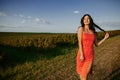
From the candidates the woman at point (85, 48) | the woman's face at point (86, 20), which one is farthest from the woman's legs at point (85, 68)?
the woman's face at point (86, 20)

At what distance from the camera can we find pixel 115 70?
11.0 metres

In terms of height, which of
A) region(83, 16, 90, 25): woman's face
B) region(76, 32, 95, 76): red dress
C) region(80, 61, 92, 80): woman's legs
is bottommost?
region(80, 61, 92, 80): woman's legs

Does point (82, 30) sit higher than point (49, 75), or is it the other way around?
point (82, 30)

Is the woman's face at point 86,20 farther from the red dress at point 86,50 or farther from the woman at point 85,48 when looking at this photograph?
the red dress at point 86,50

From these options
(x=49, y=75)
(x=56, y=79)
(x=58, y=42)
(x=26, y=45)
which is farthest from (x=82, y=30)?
(x=58, y=42)

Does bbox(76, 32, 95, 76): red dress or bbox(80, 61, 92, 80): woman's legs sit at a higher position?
bbox(76, 32, 95, 76): red dress

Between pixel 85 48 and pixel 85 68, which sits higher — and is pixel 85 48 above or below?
above

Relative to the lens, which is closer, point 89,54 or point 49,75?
point 89,54

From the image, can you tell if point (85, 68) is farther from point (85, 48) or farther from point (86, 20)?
point (86, 20)

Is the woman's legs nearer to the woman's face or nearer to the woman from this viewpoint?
the woman

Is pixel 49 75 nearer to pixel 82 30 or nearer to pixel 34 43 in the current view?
pixel 82 30

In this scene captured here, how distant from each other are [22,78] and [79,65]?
14.6 ft

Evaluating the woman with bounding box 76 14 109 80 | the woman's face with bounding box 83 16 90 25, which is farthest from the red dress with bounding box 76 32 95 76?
the woman's face with bounding box 83 16 90 25

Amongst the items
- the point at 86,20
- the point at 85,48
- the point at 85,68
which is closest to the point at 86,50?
the point at 85,48
